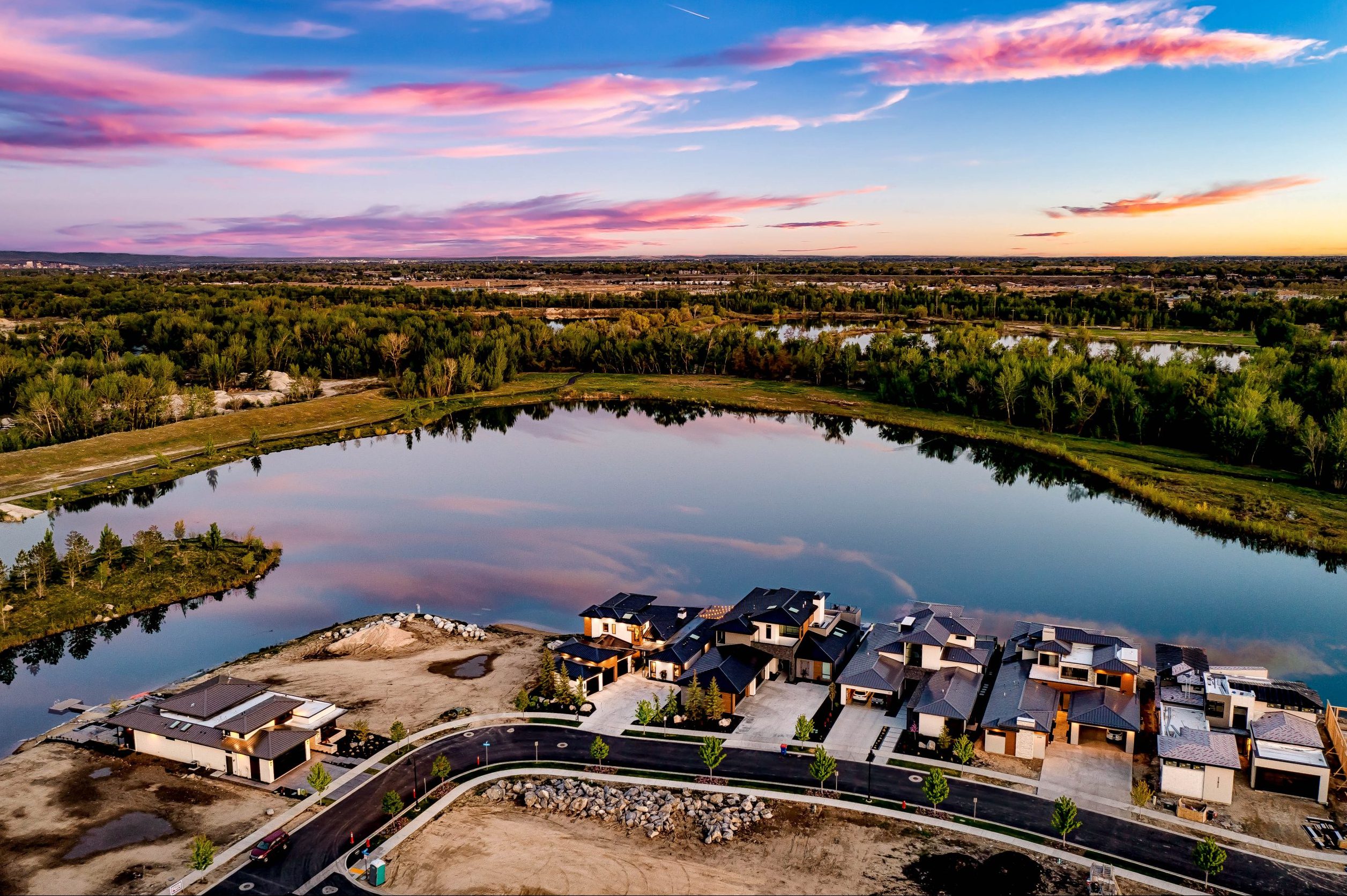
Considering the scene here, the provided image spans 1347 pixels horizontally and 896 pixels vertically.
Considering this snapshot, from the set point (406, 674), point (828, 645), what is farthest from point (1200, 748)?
point (406, 674)

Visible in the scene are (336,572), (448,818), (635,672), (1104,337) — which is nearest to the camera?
(448,818)

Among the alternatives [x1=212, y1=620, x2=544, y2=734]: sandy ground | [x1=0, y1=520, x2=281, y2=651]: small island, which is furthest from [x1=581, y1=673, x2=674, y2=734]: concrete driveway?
[x1=0, y1=520, x2=281, y2=651]: small island

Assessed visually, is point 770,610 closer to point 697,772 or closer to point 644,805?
point 697,772

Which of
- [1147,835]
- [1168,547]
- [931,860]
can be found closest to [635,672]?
[931,860]

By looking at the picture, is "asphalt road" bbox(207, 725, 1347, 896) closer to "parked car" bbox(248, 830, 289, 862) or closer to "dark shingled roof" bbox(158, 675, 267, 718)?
"parked car" bbox(248, 830, 289, 862)

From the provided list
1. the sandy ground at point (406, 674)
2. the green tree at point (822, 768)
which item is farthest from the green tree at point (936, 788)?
the sandy ground at point (406, 674)

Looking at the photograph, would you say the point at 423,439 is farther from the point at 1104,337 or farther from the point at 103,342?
the point at 1104,337
